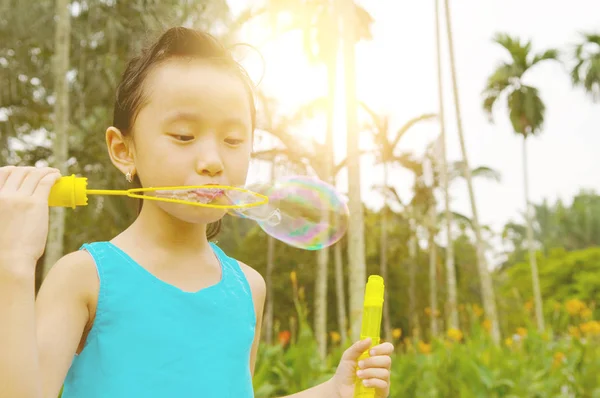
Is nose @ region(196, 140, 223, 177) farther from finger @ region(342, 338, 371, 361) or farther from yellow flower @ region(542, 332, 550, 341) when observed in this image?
yellow flower @ region(542, 332, 550, 341)

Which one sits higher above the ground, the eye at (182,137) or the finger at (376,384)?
the eye at (182,137)

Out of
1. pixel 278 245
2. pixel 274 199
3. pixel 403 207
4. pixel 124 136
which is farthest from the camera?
pixel 278 245

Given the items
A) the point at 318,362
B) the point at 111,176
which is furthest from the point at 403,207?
the point at 318,362

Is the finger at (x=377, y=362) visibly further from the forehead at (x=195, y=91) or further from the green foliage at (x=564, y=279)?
the green foliage at (x=564, y=279)

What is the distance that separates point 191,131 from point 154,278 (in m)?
0.28

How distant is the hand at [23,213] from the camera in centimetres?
105

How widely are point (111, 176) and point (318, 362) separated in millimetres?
8496

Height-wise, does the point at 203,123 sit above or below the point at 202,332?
above

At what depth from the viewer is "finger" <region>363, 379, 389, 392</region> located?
1.31 meters

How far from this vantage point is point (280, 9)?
16.1m

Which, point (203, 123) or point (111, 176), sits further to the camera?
point (111, 176)

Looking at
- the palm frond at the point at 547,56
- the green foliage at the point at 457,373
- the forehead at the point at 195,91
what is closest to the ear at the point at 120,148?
the forehead at the point at 195,91

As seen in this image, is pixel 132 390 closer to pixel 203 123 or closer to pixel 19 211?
pixel 19 211

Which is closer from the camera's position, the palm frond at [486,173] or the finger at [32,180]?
the finger at [32,180]
